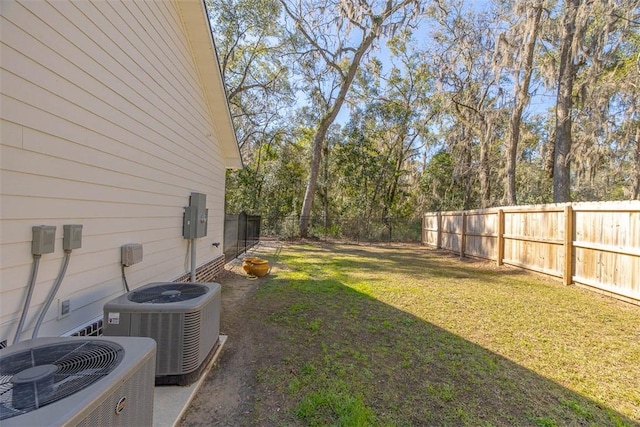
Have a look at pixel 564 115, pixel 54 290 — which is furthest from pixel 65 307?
pixel 564 115

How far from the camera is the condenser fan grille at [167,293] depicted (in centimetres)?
253

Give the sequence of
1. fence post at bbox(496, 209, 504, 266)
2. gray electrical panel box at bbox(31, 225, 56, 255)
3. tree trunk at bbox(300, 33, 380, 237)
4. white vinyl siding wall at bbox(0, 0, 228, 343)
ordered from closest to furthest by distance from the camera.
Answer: white vinyl siding wall at bbox(0, 0, 228, 343) → gray electrical panel box at bbox(31, 225, 56, 255) → fence post at bbox(496, 209, 504, 266) → tree trunk at bbox(300, 33, 380, 237)

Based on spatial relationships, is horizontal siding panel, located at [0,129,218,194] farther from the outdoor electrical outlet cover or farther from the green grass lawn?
the green grass lawn

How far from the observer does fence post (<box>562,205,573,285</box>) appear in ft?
20.2

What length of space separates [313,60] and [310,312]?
13059 mm

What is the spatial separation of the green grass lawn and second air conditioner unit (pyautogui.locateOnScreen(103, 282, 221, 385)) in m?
0.64

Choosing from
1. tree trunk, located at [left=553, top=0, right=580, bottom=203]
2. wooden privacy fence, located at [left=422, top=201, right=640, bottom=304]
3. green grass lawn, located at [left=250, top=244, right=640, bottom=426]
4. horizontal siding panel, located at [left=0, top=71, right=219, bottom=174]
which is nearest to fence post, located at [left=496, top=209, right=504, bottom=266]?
wooden privacy fence, located at [left=422, top=201, right=640, bottom=304]

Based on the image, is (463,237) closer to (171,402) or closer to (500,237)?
(500,237)

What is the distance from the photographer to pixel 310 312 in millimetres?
4500

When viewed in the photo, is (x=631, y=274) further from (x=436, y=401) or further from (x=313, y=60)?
(x=313, y=60)

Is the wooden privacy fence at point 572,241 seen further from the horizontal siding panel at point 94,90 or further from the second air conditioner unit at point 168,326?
the horizontal siding panel at point 94,90

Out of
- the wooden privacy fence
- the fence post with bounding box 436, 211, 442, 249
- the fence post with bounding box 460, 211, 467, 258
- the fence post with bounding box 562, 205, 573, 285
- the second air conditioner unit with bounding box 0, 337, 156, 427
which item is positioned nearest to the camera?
the second air conditioner unit with bounding box 0, 337, 156, 427

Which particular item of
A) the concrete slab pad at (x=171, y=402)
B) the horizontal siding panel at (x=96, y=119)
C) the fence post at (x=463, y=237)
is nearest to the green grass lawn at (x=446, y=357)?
the concrete slab pad at (x=171, y=402)

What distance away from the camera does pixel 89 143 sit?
258cm
